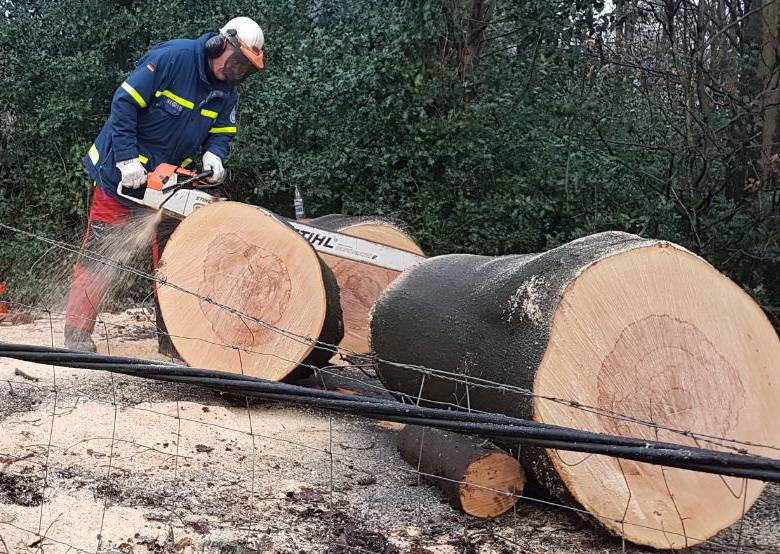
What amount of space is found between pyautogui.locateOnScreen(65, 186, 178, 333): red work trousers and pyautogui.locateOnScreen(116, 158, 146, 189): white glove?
29 centimetres

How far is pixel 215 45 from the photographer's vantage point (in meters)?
5.21

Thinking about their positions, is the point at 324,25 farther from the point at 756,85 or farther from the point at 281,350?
the point at 281,350

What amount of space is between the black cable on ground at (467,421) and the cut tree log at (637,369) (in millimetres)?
1049

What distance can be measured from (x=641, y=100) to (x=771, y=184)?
5.87 feet

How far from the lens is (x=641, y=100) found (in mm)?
7199

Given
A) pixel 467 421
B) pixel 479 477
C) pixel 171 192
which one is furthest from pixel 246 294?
pixel 467 421

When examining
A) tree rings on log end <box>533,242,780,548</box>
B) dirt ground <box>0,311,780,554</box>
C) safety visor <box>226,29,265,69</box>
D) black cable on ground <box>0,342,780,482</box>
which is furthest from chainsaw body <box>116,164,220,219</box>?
black cable on ground <box>0,342,780,482</box>

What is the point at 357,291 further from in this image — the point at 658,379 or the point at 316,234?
the point at 658,379

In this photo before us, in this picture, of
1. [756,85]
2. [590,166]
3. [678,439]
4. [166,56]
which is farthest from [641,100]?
[678,439]

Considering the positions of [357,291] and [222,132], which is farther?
[222,132]

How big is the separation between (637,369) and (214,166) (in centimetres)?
343

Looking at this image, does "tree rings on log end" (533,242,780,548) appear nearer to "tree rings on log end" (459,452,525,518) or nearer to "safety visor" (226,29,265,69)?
"tree rings on log end" (459,452,525,518)

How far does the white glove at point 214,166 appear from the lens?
212 inches

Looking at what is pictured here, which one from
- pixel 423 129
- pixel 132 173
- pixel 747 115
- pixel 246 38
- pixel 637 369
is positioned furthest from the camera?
pixel 423 129
